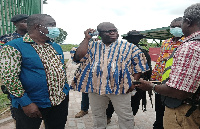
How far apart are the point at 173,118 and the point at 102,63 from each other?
111 cm

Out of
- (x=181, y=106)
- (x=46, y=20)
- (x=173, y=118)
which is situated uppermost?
(x=46, y=20)

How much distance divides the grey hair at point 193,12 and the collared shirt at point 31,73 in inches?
55.4

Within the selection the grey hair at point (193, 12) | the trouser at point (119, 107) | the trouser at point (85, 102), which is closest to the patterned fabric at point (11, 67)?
the trouser at point (119, 107)

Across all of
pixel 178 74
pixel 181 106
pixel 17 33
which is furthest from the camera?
pixel 17 33

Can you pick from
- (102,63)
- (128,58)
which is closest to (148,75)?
(128,58)

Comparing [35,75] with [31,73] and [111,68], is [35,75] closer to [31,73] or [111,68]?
[31,73]

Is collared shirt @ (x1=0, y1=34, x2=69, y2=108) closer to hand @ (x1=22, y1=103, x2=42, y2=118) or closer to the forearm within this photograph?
hand @ (x1=22, y1=103, x2=42, y2=118)

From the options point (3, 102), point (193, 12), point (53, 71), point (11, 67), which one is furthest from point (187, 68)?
point (3, 102)

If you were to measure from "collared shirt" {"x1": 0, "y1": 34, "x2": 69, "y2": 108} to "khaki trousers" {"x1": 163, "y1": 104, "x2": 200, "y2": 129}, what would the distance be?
1.20 meters

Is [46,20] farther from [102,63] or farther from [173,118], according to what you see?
[173,118]

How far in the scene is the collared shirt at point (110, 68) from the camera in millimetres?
2314

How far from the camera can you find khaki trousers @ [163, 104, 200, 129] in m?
1.54

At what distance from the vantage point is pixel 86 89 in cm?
242

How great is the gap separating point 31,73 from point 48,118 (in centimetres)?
60
